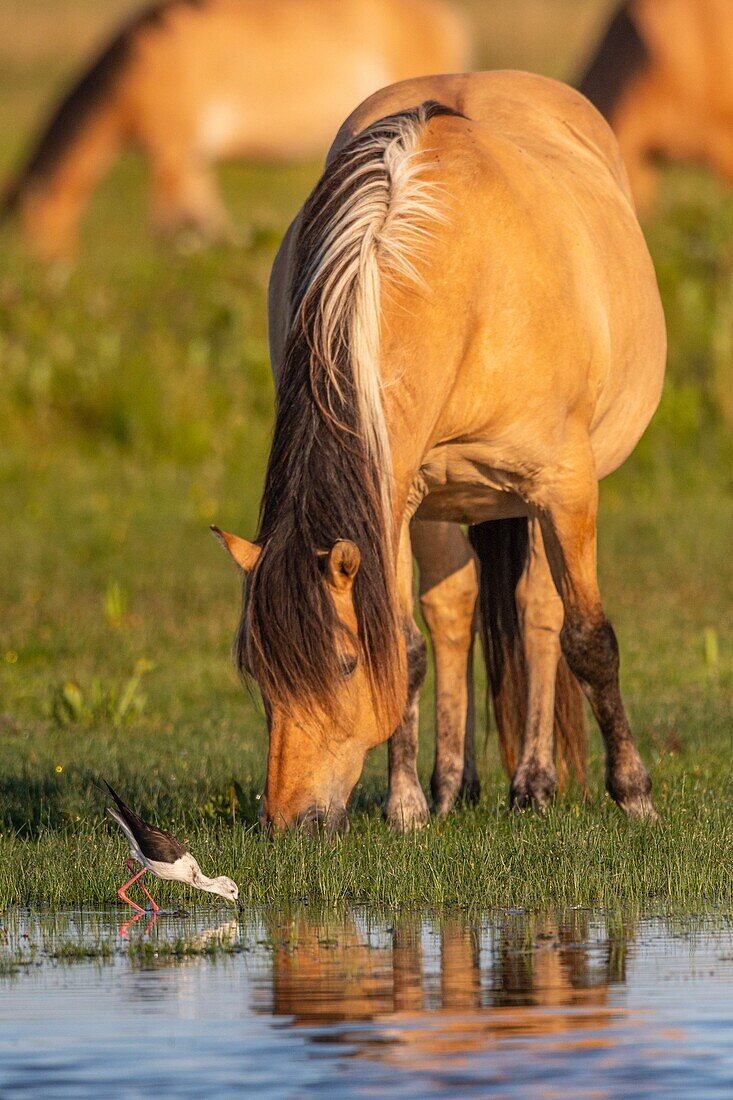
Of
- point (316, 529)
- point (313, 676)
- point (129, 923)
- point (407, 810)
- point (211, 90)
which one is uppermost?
point (211, 90)

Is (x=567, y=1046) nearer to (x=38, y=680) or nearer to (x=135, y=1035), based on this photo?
(x=135, y=1035)

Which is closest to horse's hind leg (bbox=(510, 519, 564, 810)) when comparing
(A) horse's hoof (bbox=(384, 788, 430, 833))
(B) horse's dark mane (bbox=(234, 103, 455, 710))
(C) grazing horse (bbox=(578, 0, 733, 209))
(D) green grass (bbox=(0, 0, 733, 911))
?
(D) green grass (bbox=(0, 0, 733, 911))

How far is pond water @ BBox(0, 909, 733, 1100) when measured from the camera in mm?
4254

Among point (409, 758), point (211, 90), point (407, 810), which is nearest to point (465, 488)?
point (409, 758)

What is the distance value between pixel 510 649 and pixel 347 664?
222cm

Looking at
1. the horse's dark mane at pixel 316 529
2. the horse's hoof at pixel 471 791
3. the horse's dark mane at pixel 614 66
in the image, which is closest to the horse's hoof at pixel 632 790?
the horse's hoof at pixel 471 791

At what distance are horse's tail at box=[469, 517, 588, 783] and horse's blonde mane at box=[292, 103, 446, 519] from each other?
1.75 meters

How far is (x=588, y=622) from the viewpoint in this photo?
24.3 feet

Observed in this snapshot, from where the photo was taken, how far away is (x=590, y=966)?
17.3 ft

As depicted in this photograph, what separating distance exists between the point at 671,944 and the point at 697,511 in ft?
30.6

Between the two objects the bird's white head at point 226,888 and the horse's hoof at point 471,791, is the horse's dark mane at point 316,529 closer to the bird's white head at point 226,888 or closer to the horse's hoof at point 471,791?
the bird's white head at point 226,888

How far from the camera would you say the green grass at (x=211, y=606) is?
253 inches

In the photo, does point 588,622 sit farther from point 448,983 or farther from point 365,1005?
point 365,1005

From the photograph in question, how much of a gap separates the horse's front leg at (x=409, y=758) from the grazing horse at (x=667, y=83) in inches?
550
